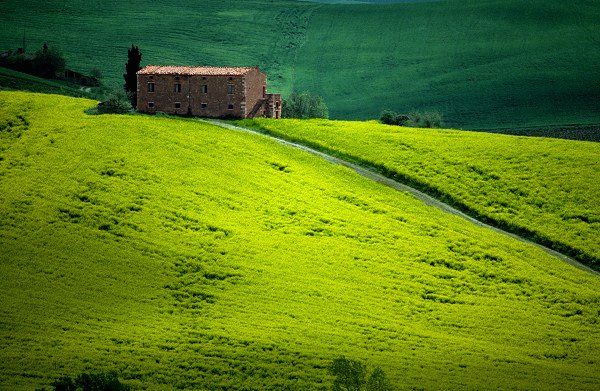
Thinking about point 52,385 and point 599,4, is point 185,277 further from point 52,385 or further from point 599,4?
point 599,4

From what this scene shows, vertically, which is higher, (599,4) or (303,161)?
(599,4)

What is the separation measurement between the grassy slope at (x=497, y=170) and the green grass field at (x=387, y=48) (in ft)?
172

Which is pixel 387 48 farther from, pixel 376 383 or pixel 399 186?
pixel 376 383

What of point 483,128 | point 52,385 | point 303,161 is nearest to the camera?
point 52,385

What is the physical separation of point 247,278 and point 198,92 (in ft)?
139

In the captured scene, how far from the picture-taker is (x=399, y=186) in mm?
73938

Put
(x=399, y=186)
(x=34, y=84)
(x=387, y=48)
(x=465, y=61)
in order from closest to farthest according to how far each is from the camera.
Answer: (x=399, y=186) < (x=34, y=84) < (x=465, y=61) < (x=387, y=48)

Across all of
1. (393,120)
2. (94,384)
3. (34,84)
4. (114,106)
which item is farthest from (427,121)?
(94,384)

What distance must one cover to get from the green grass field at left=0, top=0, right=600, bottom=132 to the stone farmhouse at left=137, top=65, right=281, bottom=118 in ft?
186

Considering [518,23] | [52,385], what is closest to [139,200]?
[52,385]

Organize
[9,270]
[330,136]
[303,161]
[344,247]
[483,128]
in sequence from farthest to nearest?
[483,128], [330,136], [303,161], [344,247], [9,270]

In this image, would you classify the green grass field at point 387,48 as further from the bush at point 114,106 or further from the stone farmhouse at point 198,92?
the bush at point 114,106

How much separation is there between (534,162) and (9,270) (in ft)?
156

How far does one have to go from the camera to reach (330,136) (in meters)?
85.5
